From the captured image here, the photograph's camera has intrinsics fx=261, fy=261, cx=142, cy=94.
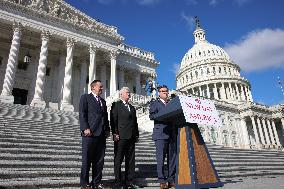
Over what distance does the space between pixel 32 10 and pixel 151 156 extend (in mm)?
22200

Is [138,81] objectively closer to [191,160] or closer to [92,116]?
[92,116]

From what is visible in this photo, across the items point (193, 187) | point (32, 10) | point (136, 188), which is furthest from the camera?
point (32, 10)

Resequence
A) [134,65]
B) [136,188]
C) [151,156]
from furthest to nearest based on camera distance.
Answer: [134,65] < [151,156] < [136,188]

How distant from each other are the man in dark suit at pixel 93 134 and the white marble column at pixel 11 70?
60.9 feet

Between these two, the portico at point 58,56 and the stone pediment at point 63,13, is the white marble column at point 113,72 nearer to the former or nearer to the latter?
the portico at point 58,56

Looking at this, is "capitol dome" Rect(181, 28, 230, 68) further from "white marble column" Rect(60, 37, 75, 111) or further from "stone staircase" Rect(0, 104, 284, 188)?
"stone staircase" Rect(0, 104, 284, 188)

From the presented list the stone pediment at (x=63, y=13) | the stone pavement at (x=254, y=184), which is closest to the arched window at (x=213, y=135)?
the stone pediment at (x=63, y=13)

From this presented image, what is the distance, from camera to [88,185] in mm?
5008

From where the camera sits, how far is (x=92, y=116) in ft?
18.0

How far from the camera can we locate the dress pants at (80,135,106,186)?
5098 millimetres

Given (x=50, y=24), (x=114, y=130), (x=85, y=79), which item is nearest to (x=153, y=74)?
(x=85, y=79)

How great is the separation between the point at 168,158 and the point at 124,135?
115 cm

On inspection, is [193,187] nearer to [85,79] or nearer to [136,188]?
[136,188]

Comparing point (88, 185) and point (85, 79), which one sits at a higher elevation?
point (85, 79)
